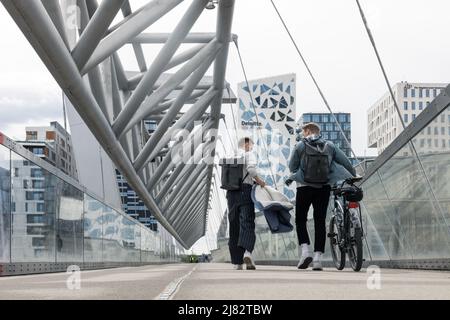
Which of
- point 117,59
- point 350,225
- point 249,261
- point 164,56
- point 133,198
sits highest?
point 117,59

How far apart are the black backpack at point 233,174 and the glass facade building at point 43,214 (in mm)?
2456

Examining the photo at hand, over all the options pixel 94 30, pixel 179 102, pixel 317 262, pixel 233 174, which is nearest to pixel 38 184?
pixel 233 174

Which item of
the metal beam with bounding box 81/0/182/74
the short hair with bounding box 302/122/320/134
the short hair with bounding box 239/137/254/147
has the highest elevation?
the metal beam with bounding box 81/0/182/74

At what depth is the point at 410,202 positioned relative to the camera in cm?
926

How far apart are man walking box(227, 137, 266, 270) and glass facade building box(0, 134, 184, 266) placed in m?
2.52

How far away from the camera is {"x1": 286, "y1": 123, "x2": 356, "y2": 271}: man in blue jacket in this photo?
26.8ft

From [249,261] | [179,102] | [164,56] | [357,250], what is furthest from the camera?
[179,102]

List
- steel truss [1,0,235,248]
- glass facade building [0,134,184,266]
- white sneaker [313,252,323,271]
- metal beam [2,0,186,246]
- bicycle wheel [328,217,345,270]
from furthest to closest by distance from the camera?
glass facade building [0,134,184,266] → bicycle wheel [328,217,345,270] → white sneaker [313,252,323,271] → steel truss [1,0,235,248] → metal beam [2,0,186,246]

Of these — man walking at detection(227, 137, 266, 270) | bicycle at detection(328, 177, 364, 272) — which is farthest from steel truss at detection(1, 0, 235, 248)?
bicycle at detection(328, 177, 364, 272)

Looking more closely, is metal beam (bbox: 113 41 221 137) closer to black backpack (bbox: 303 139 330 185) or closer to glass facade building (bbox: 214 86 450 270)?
glass facade building (bbox: 214 86 450 270)

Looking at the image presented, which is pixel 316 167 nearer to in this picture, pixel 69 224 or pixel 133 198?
pixel 69 224

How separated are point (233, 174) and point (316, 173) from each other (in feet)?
3.99

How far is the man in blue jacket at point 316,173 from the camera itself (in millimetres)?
8172
